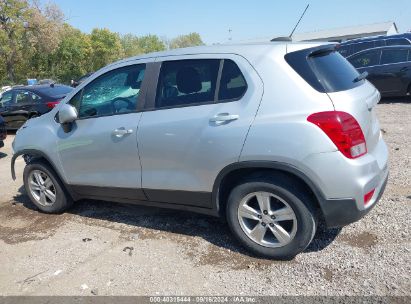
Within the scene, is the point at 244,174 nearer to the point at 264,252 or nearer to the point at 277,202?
the point at 277,202

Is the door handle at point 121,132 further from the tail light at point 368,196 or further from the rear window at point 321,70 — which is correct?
the tail light at point 368,196

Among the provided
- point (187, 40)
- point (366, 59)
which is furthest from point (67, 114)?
point (187, 40)

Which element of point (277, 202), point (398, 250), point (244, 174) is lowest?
point (398, 250)

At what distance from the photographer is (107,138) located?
398cm

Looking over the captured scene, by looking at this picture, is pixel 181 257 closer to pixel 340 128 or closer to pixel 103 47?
pixel 340 128

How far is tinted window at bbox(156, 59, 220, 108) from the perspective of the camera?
3.46m

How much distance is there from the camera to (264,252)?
3.36 meters

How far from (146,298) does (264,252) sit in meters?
1.07

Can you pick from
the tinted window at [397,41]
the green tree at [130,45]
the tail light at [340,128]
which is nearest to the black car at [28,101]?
the tail light at [340,128]

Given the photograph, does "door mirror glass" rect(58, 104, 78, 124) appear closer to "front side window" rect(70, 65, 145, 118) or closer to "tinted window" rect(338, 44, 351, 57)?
"front side window" rect(70, 65, 145, 118)

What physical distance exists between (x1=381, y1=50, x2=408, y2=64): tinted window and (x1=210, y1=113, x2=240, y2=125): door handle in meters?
8.86

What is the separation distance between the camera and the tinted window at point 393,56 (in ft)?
33.7

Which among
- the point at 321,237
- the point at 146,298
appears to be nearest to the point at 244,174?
the point at 321,237

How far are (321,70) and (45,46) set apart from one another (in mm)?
37024
